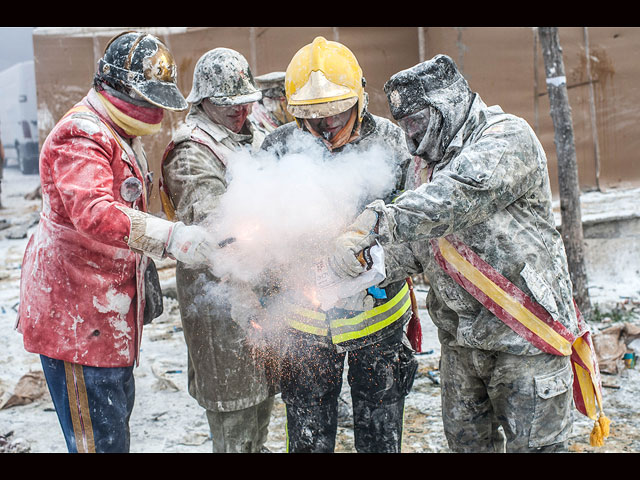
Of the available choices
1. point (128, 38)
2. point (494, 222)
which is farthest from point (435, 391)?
point (128, 38)

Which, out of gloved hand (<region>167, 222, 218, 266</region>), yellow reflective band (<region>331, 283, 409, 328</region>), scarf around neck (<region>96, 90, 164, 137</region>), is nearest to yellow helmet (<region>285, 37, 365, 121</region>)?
scarf around neck (<region>96, 90, 164, 137</region>)

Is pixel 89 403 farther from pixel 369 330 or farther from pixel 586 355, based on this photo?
pixel 586 355

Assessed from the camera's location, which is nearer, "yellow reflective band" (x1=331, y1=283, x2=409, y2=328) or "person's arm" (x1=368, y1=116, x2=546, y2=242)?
"person's arm" (x1=368, y1=116, x2=546, y2=242)

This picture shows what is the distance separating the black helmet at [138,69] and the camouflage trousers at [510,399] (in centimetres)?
186

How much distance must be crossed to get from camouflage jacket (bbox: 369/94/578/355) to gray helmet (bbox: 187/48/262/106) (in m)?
1.26

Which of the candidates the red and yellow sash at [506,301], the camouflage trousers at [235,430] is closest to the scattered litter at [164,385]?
the camouflage trousers at [235,430]

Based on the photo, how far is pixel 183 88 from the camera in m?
8.98

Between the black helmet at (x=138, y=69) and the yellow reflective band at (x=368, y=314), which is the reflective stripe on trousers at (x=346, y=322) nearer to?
the yellow reflective band at (x=368, y=314)

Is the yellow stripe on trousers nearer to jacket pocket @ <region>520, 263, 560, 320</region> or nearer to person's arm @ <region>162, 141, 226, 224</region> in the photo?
person's arm @ <region>162, 141, 226, 224</region>

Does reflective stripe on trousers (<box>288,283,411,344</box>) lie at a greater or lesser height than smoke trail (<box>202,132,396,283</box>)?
lesser

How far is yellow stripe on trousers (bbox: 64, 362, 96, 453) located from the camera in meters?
2.97

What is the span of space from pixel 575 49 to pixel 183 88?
5712mm

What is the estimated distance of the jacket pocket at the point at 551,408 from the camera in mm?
2680

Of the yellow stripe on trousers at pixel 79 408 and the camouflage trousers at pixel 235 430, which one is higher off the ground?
the yellow stripe on trousers at pixel 79 408
